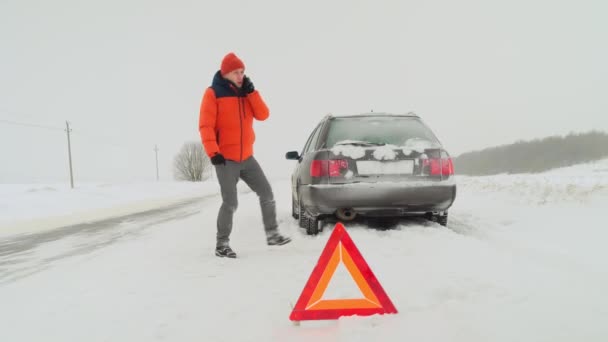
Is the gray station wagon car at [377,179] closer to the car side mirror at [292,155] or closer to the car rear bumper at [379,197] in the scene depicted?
the car rear bumper at [379,197]

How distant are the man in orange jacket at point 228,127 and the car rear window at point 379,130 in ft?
3.35

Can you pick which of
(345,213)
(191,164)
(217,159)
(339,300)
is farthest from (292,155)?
(191,164)

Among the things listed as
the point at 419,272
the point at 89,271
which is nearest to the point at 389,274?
the point at 419,272

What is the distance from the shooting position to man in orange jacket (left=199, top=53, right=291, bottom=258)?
3.70 m

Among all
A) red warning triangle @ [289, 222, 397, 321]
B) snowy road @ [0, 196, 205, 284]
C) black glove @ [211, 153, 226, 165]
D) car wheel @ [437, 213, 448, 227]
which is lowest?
snowy road @ [0, 196, 205, 284]

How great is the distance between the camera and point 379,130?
15.5 feet

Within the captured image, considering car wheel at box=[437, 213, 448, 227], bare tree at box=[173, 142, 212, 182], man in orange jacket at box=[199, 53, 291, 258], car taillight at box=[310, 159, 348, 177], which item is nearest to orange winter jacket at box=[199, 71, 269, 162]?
man in orange jacket at box=[199, 53, 291, 258]

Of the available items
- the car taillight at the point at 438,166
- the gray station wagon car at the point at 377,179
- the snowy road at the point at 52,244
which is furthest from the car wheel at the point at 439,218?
the snowy road at the point at 52,244

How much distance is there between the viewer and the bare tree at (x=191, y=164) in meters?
73.2

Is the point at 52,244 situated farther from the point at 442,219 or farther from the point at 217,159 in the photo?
the point at 442,219

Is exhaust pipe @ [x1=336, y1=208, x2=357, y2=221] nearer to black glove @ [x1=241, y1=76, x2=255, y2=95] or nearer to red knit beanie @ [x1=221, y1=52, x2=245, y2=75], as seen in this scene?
black glove @ [x1=241, y1=76, x2=255, y2=95]

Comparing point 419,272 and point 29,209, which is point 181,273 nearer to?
point 419,272

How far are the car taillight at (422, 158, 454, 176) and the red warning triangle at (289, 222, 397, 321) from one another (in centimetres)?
253

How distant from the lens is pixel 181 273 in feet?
10.8
